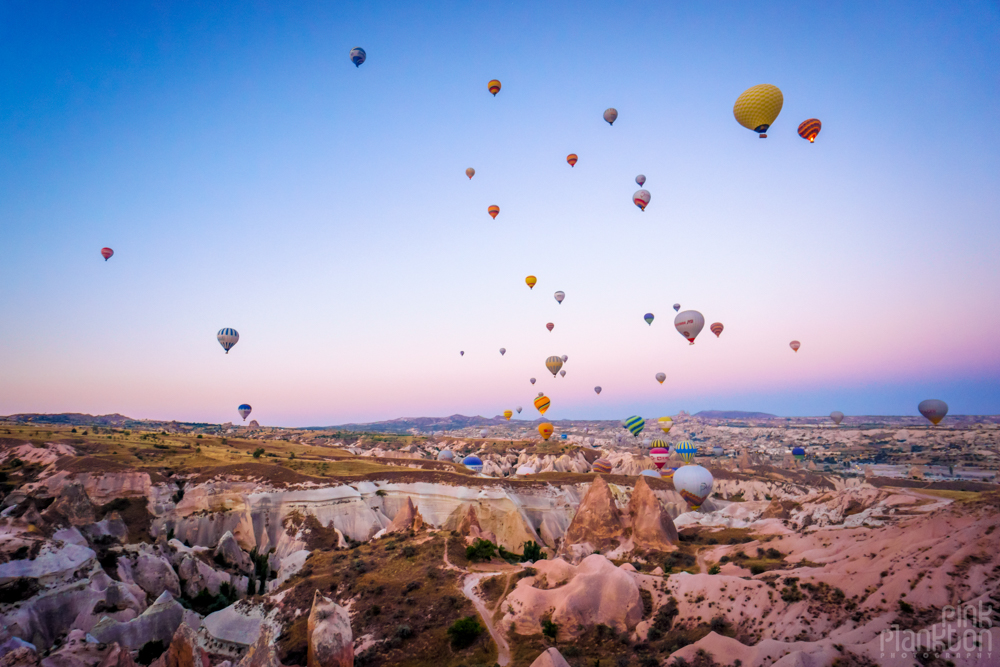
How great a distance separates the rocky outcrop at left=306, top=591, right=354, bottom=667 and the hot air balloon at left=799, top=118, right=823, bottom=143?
121 ft

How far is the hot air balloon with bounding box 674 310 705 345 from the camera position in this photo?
38.7 meters

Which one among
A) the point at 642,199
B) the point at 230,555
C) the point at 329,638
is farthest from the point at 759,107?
the point at 230,555

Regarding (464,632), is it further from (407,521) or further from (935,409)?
(935,409)

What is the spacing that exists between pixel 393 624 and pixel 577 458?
230 ft

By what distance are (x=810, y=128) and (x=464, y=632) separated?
35.1 metres

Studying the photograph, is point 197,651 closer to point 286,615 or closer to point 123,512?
point 286,615

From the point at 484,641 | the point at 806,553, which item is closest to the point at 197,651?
the point at 484,641

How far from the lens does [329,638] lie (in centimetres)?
1852

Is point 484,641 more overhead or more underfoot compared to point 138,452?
more underfoot

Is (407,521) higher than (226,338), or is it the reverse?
(226,338)

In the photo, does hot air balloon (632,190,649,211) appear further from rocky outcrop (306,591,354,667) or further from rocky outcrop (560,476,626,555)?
rocky outcrop (306,591,354,667)

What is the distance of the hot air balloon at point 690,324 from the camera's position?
38688 mm

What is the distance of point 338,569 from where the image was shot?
30.1m

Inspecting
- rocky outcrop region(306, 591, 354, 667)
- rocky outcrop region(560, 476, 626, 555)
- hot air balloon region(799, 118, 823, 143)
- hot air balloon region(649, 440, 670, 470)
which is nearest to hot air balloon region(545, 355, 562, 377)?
rocky outcrop region(560, 476, 626, 555)
